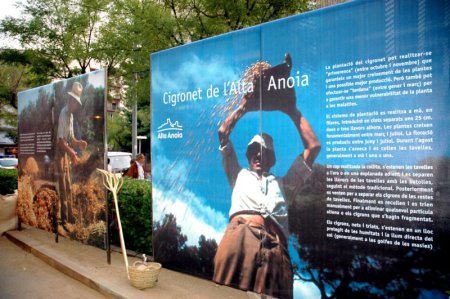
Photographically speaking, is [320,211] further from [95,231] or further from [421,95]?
[95,231]

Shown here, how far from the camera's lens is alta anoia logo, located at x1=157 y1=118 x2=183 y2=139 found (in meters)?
5.12

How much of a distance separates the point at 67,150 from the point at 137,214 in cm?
169

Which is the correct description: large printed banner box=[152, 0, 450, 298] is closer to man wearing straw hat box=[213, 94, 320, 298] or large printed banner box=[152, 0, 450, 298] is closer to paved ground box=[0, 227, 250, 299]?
man wearing straw hat box=[213, 94, 320, 298]

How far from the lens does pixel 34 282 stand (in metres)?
5.76

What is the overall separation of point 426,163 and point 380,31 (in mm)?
1124

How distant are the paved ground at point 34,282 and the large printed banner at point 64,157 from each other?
69cm

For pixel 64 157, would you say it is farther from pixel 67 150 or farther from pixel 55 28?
pixel 55 28

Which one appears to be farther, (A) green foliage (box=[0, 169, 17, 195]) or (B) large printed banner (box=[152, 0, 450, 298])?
(A) green foliage (box=[0, 169, 17, 195])

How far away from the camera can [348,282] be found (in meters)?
3.51

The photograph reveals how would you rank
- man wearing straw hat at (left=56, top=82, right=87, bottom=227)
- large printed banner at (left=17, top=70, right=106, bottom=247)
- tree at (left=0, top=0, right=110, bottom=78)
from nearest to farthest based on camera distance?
large printed banner at (left=17, top=70, right=106, bottom=247)
man wearing straw hat at (left=56, top=82, right=87, bottom=227)
tree at (left=0, top=0, right=110, bottom=78)

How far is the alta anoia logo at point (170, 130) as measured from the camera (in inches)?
202

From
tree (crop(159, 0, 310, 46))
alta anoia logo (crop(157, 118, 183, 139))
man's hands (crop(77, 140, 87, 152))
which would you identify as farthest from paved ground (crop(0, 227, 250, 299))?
tree (crop(159, 0, 310, 46))

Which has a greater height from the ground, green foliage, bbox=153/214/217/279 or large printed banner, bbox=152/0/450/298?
large printed banner, bbox=152/0/450/298

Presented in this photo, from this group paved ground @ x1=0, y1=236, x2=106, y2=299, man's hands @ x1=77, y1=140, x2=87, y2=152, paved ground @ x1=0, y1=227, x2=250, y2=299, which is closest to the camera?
paved ground @ x1=0, y1=227, x2=250, y2=299
